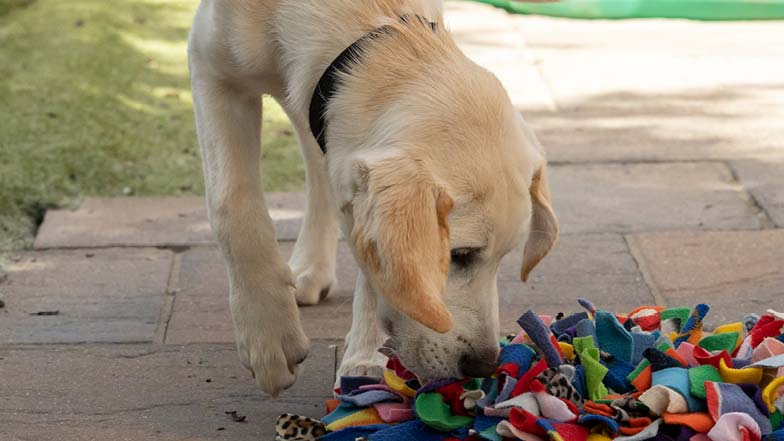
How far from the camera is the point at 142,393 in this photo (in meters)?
3.39

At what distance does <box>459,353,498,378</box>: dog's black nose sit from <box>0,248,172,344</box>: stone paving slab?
1.28 meters

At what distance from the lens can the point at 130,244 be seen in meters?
4.56

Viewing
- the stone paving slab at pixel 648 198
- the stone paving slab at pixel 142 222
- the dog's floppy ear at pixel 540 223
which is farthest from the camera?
the stone paving slab at pixel 648 198

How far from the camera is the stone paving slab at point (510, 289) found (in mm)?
3871

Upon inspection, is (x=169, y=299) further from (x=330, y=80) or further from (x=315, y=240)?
(x=330, y=80)

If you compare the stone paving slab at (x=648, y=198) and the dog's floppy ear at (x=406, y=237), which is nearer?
the dog's floppy ear at (x=406, y=237)

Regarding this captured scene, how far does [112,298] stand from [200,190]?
1.16 m

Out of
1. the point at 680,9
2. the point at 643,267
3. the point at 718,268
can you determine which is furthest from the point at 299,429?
the point at 680,9

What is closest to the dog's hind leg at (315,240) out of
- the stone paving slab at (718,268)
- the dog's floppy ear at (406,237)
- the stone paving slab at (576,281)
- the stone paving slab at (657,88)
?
the stone paving slab at (576,281)

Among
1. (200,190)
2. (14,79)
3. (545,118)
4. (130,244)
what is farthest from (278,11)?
(14,79)

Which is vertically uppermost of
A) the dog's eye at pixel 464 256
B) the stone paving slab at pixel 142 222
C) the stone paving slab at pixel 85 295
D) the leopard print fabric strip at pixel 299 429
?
the dog's eye at pixel 464 256

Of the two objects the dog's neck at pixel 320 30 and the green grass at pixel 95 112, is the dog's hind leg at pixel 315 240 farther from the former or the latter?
the green grass at pixel 95 112

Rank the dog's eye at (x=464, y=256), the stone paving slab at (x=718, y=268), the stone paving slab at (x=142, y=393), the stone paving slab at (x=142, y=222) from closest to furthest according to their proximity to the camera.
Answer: the dog's eye at (x=464, y=256), the stone paving slab at (x=142, y=393), the stone paving slab at (x=718, y=268), the stone paving slab at (x=142, y=222)

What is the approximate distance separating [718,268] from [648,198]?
0.75 meters
